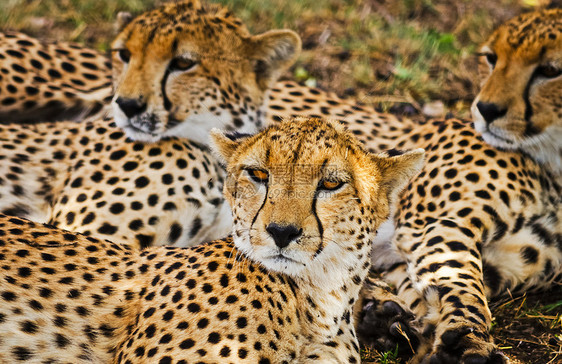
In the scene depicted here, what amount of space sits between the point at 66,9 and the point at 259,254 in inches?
196

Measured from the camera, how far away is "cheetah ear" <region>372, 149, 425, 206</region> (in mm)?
3512

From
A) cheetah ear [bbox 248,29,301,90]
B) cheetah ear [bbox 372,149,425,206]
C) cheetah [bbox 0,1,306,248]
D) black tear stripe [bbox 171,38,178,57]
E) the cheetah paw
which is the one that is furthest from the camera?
cheetah ear [bbox 248,29,301,90]

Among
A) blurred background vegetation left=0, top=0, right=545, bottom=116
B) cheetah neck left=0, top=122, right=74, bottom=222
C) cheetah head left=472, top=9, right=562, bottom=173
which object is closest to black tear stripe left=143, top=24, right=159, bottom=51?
cheetah neck left=0, top=122, right=74, bottom=222

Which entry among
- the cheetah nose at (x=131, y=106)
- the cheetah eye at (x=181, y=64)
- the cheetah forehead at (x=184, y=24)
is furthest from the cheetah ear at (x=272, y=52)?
the cheetah nose at (x=131, y=106)

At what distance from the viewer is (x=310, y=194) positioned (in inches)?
125

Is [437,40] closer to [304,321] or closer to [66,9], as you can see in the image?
[66,9]

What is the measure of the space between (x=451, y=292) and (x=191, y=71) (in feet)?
6.18

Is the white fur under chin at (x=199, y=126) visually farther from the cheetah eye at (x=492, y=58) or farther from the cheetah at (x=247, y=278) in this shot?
the cheetah eye at (x=492, y=58)

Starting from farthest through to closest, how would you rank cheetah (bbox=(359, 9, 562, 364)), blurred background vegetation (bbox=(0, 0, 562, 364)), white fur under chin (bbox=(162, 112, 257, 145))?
1. blurred background vegetation (bbox=(0, 0, 562, 364))
2. white fur under chin (bbox=(162, 112, 257, 145))
3. cheetah (bbox=(359, 9, 562, 364))

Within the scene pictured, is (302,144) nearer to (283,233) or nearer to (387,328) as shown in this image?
(283,233)

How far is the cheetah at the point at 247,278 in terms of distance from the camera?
10.3 ft

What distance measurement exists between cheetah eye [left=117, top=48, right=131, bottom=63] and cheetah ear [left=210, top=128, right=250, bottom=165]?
54.8 inches

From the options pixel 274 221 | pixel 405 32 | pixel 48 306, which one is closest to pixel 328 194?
pixel 274 221

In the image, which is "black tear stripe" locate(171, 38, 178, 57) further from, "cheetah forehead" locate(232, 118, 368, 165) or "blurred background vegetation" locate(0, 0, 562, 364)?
"blurred background vegetation" locate(0, 0, 562, 364)
